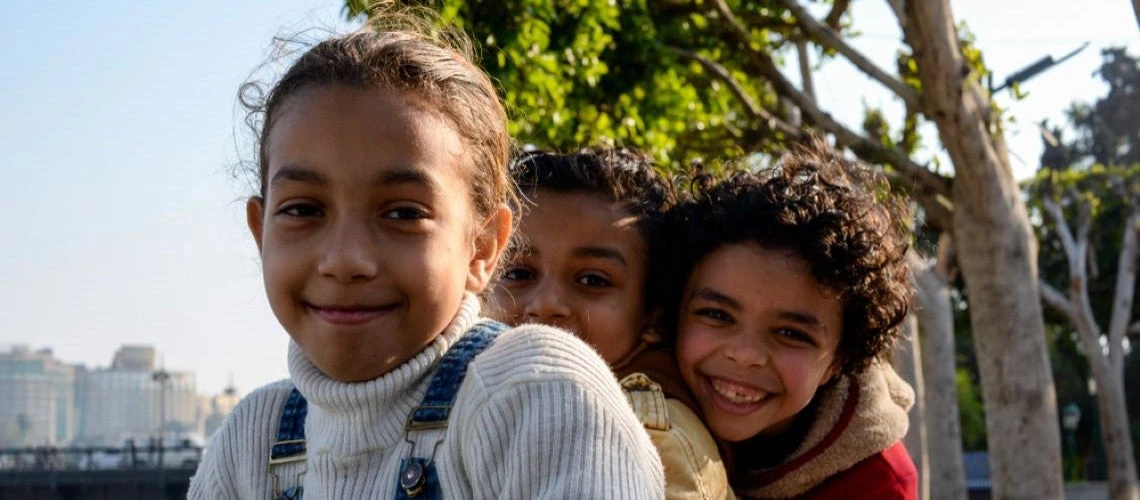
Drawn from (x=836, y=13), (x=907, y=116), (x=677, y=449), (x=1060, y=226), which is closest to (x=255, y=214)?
(x=677, y=449)

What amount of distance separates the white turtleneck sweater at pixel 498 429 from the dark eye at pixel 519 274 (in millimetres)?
774

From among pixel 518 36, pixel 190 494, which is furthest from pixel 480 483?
pixel 518 36

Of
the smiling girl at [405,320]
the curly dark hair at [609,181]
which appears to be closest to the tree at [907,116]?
the curly dark hair at [609,181]

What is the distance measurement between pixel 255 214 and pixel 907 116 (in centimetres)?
1002

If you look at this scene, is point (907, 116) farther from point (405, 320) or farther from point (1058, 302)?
point (405, 320)

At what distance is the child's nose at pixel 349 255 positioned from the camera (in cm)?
184

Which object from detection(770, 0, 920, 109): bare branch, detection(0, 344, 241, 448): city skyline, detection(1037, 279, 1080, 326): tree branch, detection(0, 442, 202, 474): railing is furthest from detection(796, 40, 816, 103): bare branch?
detection(0, 344, 241, 448): city skyline

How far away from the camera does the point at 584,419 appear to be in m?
1.74

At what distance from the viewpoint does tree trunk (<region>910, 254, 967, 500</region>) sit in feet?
44.1

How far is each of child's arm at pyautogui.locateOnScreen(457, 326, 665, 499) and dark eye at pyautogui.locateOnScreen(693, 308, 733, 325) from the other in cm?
90

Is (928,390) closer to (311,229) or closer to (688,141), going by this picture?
(688,141)

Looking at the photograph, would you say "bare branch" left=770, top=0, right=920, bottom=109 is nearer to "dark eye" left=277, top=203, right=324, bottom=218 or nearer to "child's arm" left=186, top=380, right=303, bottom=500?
"child's arm" left=186, top=380, right=303, bottom=500

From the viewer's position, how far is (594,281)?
2.80m

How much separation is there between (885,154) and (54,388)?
575 ft
